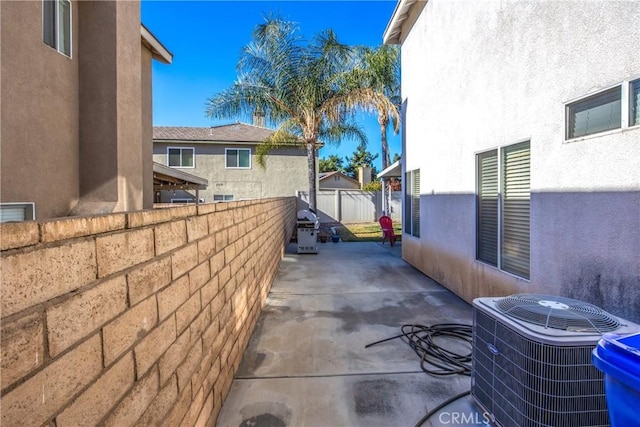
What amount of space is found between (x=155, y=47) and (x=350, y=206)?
14.7 metres

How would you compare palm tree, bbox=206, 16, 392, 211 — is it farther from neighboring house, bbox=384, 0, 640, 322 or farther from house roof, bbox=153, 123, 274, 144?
house roof, bbox=153, 123, 274, 144

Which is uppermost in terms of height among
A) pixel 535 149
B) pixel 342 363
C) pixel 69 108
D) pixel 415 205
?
pixel 69 108

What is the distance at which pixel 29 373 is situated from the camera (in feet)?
3.40

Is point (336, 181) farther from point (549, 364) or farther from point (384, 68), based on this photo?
point (549, 364)

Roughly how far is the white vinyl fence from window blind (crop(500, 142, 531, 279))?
1629 centimetres

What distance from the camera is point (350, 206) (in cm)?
2233

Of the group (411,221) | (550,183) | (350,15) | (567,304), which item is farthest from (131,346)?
(350,15)

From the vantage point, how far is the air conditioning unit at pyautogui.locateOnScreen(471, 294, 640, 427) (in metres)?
2.27

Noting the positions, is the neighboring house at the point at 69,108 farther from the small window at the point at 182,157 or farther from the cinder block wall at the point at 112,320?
the small window at the point at 182,157

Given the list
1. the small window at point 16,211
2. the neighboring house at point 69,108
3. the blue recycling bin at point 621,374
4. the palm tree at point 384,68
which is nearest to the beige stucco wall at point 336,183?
the palm tree at point 384,68

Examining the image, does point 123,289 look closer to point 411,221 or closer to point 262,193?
point 411,221

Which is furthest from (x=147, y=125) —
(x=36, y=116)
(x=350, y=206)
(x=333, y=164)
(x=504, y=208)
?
(x=333, y=164)

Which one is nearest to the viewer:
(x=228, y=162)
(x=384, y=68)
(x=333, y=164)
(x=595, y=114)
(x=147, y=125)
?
(x=595, y=114)

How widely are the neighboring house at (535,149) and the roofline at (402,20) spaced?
995mm
